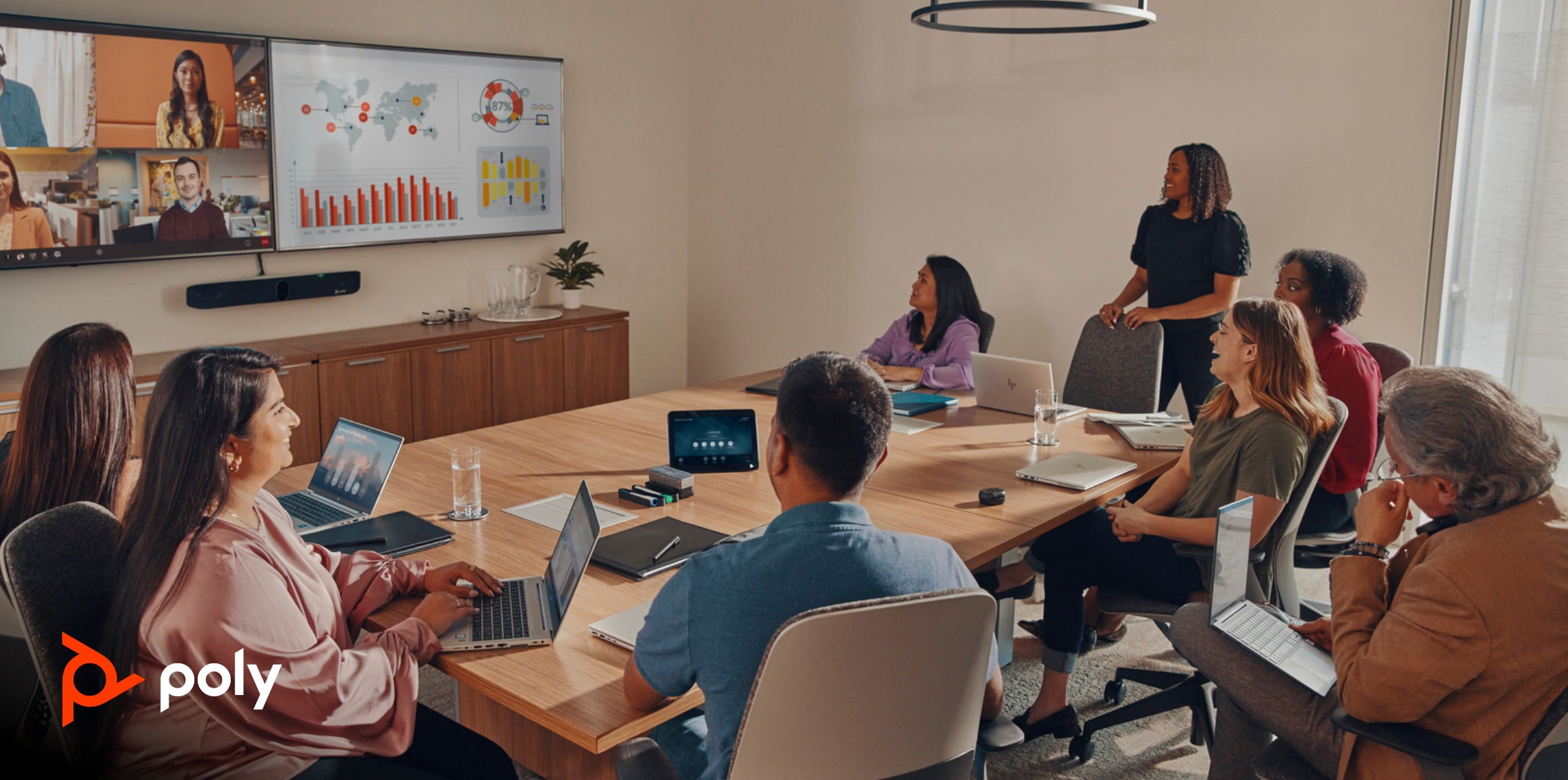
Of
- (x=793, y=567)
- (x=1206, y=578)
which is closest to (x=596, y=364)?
(x=1206, y=578)

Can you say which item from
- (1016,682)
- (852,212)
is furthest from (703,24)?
(1016,682)

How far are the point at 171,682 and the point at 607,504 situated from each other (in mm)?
1248

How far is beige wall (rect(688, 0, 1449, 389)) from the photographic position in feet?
15.3

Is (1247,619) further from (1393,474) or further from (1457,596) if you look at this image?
(1457,596)

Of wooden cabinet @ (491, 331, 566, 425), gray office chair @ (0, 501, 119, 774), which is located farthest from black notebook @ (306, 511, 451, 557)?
wooden cabinet @ (491, 331, 566, 425)

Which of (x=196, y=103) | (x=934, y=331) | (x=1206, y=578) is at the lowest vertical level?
(x=1206, y=578)

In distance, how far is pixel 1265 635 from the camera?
2346mm

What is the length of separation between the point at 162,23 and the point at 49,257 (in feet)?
3.42

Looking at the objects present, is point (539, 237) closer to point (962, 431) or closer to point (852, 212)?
point (852, 212)

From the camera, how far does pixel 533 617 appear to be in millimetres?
2109

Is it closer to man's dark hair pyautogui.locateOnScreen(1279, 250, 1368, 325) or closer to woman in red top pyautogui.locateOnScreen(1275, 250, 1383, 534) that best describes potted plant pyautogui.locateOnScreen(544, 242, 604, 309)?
woman in red top pyautogui.locateOnScreen(1275, 250, 1383, 534)

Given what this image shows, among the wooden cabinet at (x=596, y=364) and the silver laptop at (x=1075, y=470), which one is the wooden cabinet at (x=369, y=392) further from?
the silver laptop at (x=1075, y=470)

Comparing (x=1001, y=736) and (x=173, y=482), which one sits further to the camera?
(x=1001, y=736)

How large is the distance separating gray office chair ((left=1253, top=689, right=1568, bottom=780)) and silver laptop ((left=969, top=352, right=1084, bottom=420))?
6.55 feet
